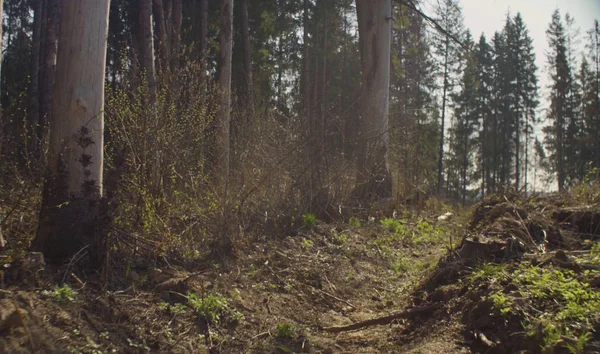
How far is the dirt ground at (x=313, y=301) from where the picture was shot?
316cm

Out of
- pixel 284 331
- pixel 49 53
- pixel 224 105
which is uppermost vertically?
pixel 49 53

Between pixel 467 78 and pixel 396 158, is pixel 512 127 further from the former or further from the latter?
pixel 396 158

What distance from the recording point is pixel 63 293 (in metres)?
3.40

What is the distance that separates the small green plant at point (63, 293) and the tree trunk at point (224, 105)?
8.43 ft

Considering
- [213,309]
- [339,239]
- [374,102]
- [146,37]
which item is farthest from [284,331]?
[374,102]

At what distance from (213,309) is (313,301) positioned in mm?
1376

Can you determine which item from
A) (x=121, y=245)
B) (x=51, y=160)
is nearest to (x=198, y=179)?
(x=121, y=245)

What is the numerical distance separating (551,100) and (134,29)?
3369 cm

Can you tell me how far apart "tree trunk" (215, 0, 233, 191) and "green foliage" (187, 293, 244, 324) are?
1.90 metres

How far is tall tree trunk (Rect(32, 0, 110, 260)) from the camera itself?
13.4ft

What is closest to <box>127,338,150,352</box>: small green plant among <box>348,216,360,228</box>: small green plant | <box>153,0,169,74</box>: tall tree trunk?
<box>153,0,169,74</box>: tall tree trunk

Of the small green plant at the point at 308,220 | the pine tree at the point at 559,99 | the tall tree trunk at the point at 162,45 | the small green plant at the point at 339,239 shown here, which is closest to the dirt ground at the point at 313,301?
the small green plant at the point at 339,239

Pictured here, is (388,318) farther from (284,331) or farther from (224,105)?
(224,105)

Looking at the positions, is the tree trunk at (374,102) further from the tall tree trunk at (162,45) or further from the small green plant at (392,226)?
the tall tree trunk at (162,45)
